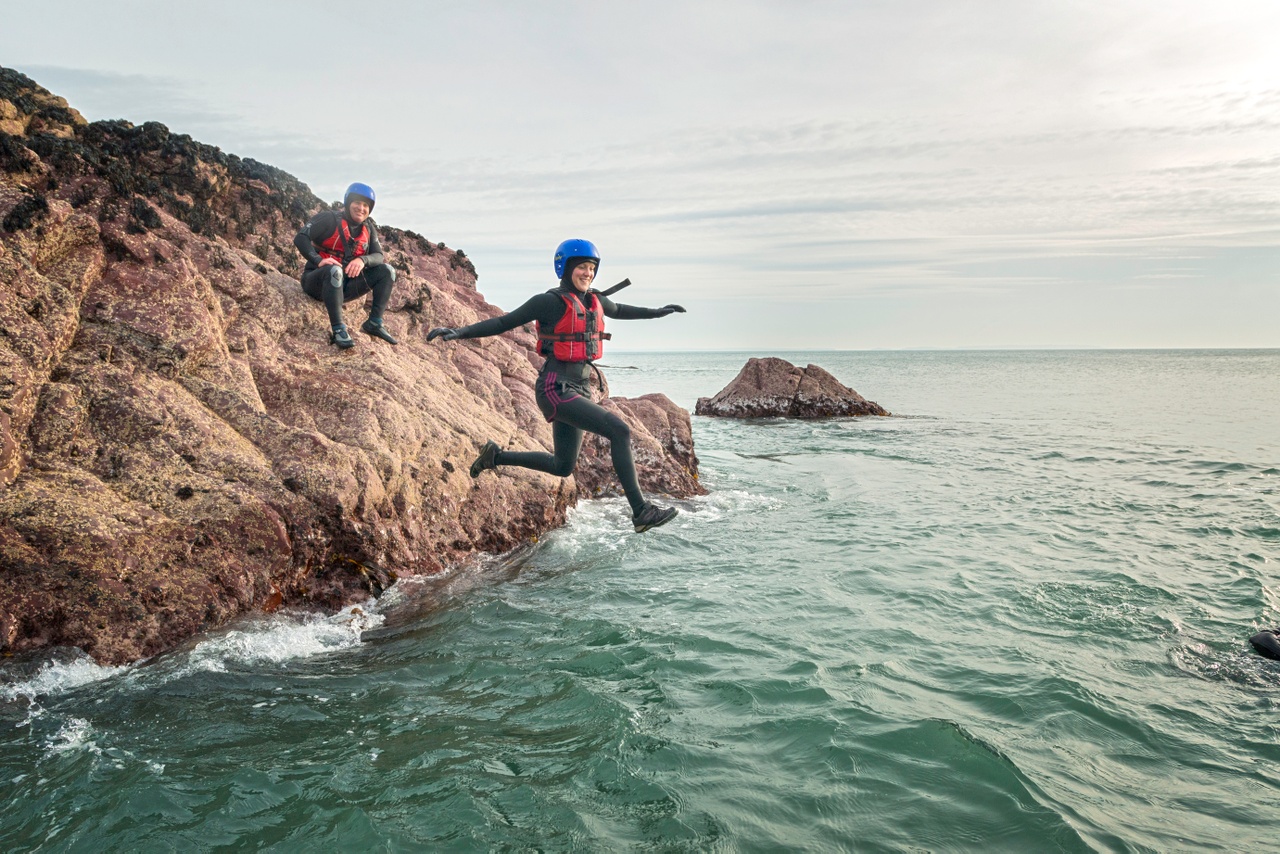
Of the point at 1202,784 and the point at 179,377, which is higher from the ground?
the point at 179,377

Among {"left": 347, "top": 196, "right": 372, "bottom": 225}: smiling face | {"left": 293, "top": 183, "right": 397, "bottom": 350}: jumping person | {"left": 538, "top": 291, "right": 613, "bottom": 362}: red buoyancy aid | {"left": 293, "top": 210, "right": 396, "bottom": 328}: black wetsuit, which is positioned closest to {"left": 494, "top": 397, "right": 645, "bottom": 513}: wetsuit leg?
A: {"left": 538, "top": 291, "right": 613, "bottom": 362}: red buoyancy aid

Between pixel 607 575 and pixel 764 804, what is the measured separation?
4989 mm

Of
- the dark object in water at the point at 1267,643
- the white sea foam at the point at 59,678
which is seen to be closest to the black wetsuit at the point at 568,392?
the white sea foam at the point at 59,678

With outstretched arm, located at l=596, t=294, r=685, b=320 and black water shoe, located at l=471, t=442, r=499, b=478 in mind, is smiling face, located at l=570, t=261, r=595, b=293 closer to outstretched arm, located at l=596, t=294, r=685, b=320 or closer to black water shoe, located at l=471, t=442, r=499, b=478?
outstretched arm, located at l=596, t=294, r=685, b=320

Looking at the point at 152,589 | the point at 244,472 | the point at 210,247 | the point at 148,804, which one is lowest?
the point at 148,804

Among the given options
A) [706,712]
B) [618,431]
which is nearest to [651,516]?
[618,431]

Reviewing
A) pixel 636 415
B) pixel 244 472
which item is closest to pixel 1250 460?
pixel 636 415

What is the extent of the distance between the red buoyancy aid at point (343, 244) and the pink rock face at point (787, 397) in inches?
936

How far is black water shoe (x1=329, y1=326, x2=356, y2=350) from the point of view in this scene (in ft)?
33.4

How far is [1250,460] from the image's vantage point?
18.9 m

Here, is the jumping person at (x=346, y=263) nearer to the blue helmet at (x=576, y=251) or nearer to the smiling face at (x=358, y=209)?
the smiling face at (x=358, y=209)

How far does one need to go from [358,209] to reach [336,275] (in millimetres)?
1240

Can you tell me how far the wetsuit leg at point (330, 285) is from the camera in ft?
33.4

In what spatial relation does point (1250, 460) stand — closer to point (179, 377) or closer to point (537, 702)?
point (537, 702)
